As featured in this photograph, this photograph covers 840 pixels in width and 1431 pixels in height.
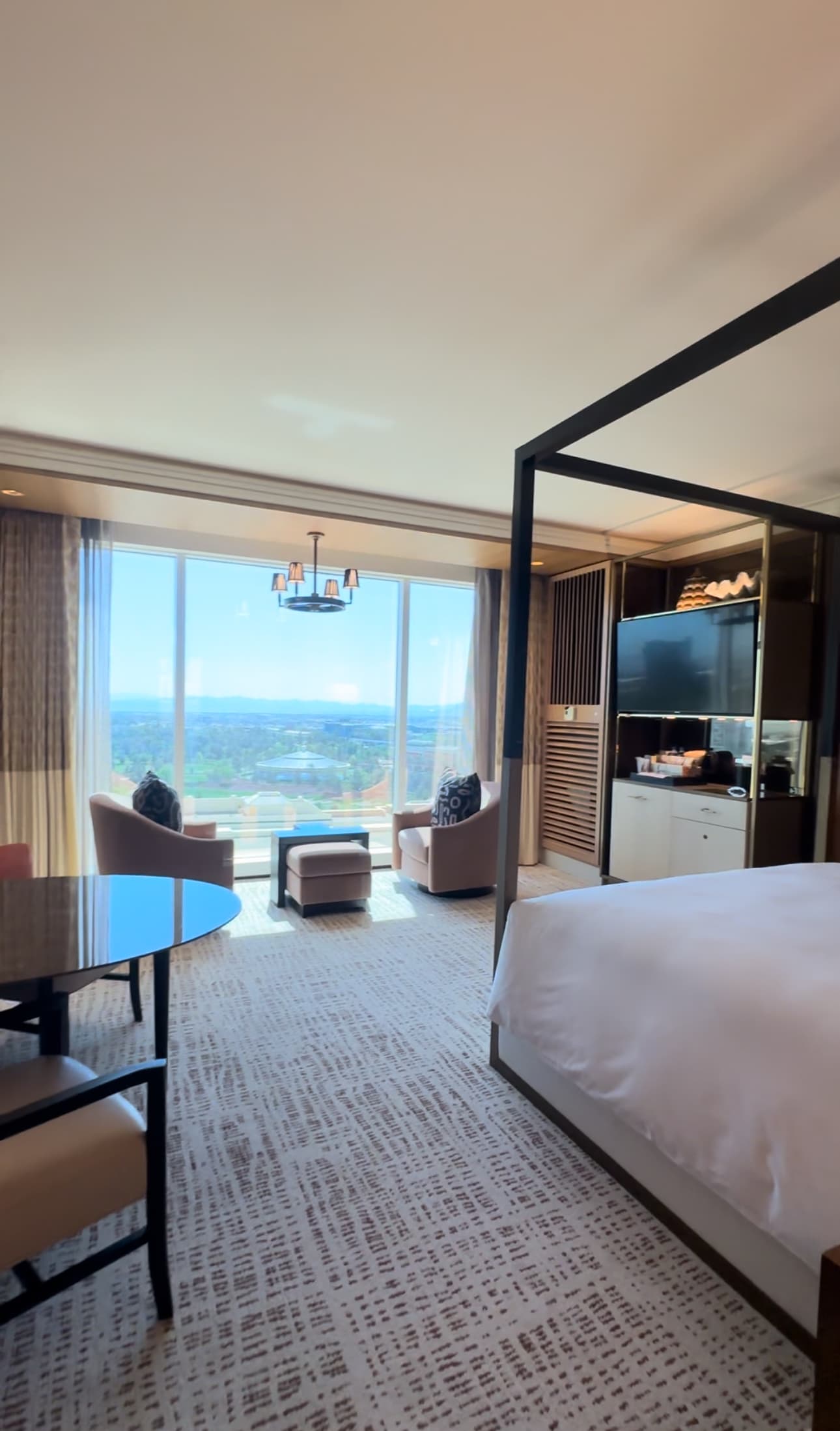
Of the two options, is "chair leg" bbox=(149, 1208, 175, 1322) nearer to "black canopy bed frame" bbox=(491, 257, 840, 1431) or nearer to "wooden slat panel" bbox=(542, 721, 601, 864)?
"black canopy bed frame" bbox=(491, 257, 840, 1431)

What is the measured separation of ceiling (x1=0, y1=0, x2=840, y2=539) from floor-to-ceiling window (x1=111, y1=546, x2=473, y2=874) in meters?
2.10

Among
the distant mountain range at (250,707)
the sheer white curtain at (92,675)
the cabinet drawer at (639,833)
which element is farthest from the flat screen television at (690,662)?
the sheer white curtain at (92,675)

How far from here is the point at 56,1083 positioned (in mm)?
1568

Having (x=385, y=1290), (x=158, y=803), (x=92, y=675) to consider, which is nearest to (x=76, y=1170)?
(x=385, y=1290)

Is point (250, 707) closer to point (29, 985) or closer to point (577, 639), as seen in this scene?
point (577, 639)

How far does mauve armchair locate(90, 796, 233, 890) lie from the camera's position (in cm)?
362

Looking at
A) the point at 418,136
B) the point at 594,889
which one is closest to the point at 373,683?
the point at 594,889

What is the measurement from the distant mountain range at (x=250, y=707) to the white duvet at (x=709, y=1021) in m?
3.69

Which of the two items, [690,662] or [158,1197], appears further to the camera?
[690,662]

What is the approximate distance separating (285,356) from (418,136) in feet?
3.87

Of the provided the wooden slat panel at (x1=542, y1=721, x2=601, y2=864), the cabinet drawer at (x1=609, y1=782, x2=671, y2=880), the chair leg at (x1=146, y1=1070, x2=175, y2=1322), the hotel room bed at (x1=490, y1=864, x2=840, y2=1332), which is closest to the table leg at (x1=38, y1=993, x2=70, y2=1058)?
the chair leg at (x1=146, y1=1070, x2=175, y2=1322)

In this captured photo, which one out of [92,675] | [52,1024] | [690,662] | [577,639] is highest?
[577,639]

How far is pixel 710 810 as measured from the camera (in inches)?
171

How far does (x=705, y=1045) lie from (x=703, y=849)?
3.08 meters
